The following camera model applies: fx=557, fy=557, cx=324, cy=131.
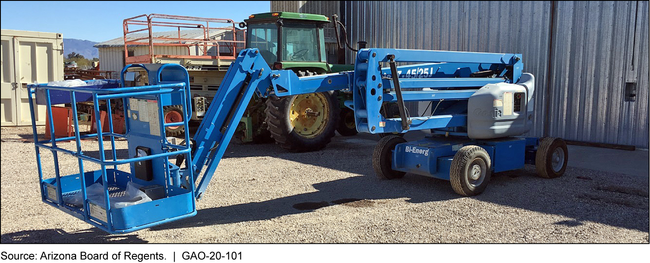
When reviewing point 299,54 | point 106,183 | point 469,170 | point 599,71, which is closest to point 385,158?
point 469,170

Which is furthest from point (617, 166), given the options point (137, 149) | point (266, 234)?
point (137, 149)

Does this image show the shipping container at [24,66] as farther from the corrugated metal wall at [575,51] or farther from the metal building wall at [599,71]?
the metal building wall at [599,71]

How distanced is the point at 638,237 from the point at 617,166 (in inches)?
160

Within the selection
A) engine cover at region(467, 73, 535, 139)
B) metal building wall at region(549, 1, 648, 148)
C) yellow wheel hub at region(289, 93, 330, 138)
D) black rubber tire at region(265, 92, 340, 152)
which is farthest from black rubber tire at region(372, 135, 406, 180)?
A: metal building wall at region(549, 1, 648, 148)

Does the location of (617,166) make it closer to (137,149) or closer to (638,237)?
(638,237)

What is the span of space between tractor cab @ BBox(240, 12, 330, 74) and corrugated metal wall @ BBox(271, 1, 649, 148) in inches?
164

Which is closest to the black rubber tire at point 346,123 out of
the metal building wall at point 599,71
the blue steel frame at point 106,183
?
the metal building wall at point 599,71

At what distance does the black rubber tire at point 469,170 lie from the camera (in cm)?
674

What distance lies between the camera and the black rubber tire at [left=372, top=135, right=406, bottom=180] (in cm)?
779

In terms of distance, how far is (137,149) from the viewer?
5.39m

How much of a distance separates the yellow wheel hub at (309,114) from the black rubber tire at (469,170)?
418 cm

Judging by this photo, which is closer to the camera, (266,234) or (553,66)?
(266,234)

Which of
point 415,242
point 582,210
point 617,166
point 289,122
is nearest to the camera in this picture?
point 415,242

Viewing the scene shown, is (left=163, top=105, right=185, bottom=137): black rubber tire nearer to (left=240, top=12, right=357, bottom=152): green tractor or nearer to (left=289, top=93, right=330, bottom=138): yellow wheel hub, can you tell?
(left=240, top=12, right=357, bottom=152): green tractor
